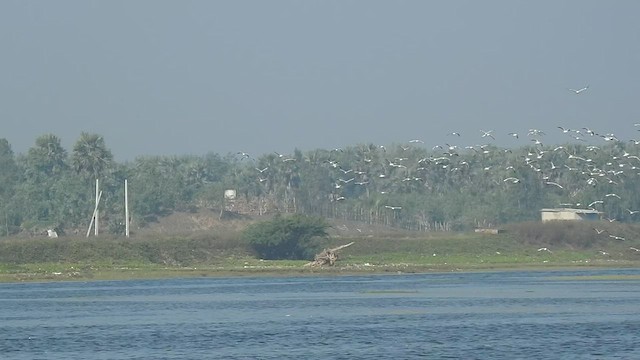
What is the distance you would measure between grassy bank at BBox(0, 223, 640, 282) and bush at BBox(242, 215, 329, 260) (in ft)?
5.23

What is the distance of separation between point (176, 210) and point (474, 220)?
38.6m

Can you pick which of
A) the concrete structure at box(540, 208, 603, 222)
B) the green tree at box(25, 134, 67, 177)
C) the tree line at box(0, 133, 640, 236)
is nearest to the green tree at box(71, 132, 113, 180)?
the tree line at box(0, 133, 640, 236)

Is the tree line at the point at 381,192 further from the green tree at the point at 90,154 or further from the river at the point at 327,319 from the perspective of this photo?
the river at the point at 327,319

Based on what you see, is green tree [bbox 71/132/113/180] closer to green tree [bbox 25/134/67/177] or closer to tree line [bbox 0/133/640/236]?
tree line [bbox 0/133/640/236]

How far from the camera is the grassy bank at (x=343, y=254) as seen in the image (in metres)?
110

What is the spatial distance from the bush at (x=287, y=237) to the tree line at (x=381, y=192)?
2916 cm

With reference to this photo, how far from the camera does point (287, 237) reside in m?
124

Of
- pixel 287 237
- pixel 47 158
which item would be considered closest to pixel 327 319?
pixel 287 237

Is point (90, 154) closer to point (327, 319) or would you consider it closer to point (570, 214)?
point (570, 214)

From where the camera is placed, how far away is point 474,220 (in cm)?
16925

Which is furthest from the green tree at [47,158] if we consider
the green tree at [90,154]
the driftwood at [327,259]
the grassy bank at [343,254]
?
the driftwood at [327,259]

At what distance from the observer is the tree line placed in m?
163

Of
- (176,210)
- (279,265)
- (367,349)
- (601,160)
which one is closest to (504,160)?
(601,160)

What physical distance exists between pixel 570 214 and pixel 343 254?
36.8 m
